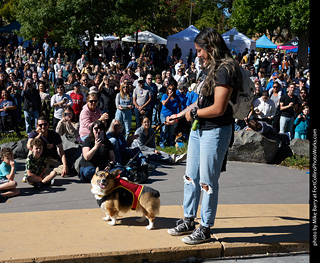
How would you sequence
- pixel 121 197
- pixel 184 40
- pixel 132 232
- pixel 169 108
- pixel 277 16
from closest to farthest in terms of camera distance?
pixel 132 232 → pixel 121 197 → pixel 169 108 → pixel 277 16 → pixel 184 40

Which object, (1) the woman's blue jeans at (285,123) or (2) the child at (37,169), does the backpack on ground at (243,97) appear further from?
(1) the woman's blue jeans at (285,123)

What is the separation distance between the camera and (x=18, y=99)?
13531 millimetres

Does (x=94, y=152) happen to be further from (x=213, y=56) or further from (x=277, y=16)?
(x=277, y=16)

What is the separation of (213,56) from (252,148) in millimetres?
5466

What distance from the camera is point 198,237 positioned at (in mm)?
4504

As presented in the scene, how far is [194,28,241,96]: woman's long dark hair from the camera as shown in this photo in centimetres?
414

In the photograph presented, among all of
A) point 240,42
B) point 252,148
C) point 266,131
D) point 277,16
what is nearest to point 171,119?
point 252,148

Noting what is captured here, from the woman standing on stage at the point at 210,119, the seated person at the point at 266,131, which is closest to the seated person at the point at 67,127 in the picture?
the seated person at the point at 266,131

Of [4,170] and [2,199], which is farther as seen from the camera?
[4,170]

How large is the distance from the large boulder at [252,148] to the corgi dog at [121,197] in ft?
15.3

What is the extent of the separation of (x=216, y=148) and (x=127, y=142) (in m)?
4.88

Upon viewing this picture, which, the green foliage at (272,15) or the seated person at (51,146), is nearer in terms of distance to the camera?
the seated person at (51,146)

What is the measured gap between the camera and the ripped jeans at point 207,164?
14.0 feet

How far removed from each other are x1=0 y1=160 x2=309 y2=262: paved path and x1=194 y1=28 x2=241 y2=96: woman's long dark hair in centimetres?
164
